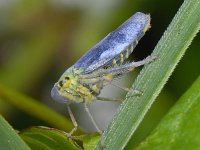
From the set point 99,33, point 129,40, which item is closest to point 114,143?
point 129,40

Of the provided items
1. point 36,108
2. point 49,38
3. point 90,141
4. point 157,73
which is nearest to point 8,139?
point 90,141

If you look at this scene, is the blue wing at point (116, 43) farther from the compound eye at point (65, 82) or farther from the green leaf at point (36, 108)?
the green leaf at point (36, 108)

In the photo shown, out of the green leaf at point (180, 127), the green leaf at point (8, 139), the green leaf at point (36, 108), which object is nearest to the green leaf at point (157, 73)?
the green leaf at point (180, 127)

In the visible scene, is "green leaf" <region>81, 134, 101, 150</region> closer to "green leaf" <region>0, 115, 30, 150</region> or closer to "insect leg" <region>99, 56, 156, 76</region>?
"green leaf" <region>0, 115, 30, 150</region>

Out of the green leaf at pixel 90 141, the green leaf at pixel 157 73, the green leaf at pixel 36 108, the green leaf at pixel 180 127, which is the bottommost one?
the green leaf at pixel 36 108

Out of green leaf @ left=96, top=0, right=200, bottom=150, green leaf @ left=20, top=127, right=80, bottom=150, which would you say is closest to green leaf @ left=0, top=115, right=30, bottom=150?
green leaf @ left=20, top=127, right=80, bottom=150

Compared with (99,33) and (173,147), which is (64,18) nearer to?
(99,33)
